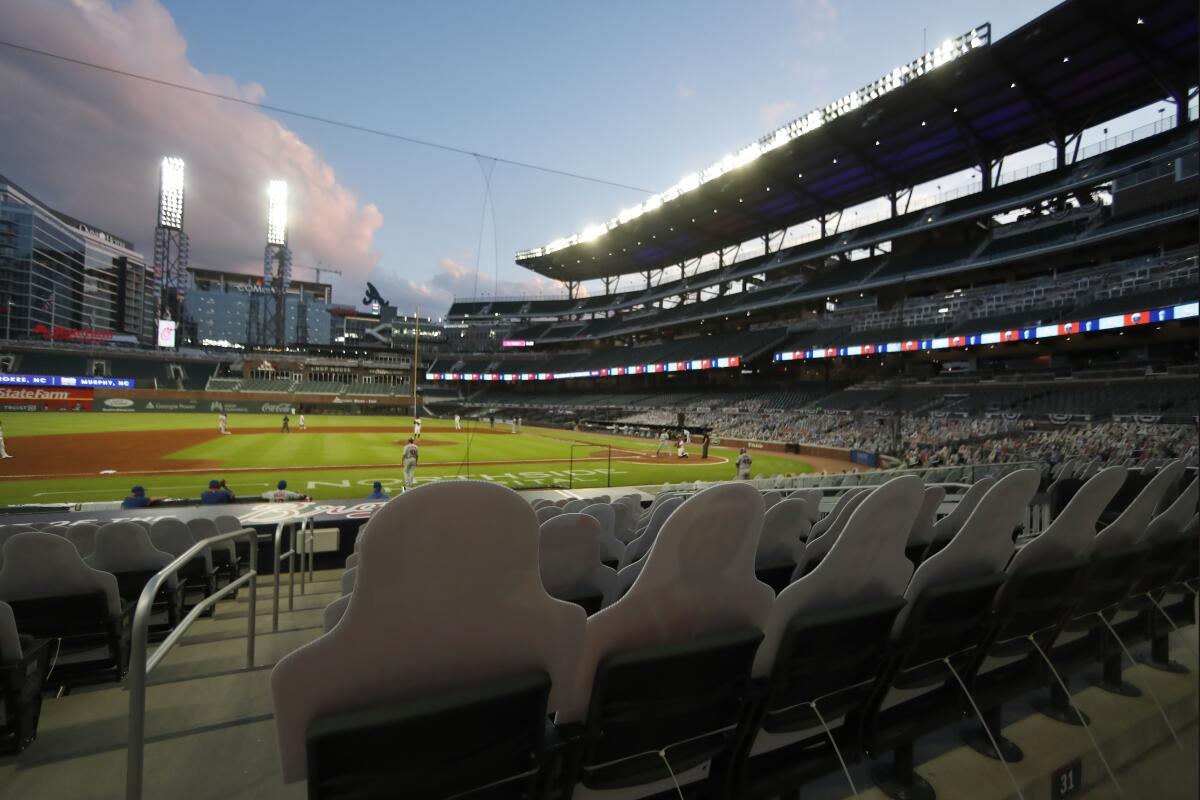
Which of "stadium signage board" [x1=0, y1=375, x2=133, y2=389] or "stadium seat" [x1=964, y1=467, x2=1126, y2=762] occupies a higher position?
"stadium signage board" [x1=0, y1=375, x2=133, y2=389]

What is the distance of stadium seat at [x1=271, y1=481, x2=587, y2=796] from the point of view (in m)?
1.03

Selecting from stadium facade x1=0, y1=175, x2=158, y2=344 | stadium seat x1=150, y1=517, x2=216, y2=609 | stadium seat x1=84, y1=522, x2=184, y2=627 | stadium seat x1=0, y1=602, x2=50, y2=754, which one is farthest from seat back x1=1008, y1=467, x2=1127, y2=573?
stadium facade x1=0, y1=175, x2=158, y2=344

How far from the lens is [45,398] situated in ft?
146

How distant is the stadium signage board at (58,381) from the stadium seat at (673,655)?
63.7 m

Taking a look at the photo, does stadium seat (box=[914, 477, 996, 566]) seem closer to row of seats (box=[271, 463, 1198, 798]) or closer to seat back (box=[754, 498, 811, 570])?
row of seats (box=[271, 463, 1198, 798])

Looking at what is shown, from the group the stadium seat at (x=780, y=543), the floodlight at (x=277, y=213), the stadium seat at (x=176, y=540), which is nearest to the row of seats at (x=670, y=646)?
the stadium seat at (x=780, y=543)

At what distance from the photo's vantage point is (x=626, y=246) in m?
63.8

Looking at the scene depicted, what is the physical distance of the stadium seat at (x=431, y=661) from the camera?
103 cm

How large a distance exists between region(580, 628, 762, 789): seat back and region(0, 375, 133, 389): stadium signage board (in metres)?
63.7

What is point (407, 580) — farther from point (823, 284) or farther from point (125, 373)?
point (125, 373)

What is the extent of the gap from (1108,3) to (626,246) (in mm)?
44493

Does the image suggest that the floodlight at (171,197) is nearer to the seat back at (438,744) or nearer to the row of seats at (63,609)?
the row of seats at (63,609)

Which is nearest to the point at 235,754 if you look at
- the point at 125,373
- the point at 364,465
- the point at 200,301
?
the point at 364,465

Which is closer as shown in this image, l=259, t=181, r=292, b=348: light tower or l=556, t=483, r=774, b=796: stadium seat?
l=556, t=483, r=774, b=796: stadium seat
